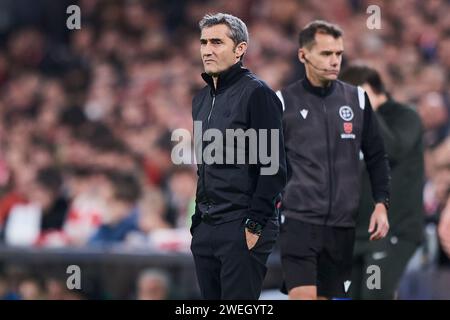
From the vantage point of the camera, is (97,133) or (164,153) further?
(97,133)

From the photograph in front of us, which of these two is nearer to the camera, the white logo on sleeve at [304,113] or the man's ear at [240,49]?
the man's ear at [240,49]

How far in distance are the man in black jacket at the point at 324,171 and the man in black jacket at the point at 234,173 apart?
85cm

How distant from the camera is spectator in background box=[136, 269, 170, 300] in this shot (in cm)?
895

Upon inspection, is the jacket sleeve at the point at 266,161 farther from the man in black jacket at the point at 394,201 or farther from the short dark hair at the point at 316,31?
the man in black jacket at the point at 394,201

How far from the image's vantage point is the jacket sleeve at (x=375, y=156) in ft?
21.3

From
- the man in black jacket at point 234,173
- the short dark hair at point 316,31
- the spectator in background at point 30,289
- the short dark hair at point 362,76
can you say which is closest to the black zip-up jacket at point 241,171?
the man in black jacket at point 234,173

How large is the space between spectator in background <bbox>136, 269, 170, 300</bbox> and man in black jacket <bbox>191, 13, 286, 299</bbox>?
11.1 feet

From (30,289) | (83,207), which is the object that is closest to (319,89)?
(30,289)

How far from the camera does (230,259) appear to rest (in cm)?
540

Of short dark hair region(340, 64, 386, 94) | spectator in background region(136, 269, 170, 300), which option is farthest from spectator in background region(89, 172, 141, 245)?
short dark hair region(340, 64, 386, 94)

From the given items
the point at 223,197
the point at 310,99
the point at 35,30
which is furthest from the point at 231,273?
the point at 35,30
